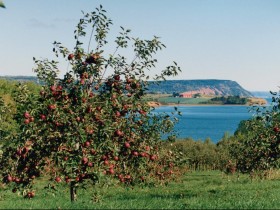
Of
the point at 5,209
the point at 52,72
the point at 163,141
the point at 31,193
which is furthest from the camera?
the point at 163,141

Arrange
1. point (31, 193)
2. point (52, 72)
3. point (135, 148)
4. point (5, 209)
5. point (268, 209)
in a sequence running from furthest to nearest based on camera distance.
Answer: point (52, 72) < point (135, 148) < point (31, 193) < point (268, 209) < point (5, 209)

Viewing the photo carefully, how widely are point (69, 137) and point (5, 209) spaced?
257 cm

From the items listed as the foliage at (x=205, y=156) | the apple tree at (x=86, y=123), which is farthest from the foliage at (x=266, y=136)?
the foliage at (x=205, y=156)

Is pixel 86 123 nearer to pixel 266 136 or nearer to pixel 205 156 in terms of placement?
pixel 266 136

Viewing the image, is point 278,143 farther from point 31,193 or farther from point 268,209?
point 31,193

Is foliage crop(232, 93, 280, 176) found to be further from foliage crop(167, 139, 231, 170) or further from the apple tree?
foliage crop(167, 139, 231, 170)

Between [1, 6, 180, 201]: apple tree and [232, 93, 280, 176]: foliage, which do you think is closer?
[1, 6, 180, 201]: apple tree

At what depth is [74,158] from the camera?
12.7 metres

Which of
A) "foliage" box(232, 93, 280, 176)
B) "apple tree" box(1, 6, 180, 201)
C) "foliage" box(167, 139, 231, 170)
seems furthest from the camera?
"foliage" box(167, 139, 231, 170)

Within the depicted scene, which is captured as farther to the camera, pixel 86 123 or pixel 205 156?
pixel 205 156

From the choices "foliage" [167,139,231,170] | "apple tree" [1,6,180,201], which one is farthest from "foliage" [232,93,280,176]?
"foliage" [167,139,231,170]

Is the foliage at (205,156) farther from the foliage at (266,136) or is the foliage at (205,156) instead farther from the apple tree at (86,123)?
the apple tree at (86,123)

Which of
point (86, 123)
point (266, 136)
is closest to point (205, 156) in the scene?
point (266, 136)

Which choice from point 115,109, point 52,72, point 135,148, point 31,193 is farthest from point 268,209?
point 52,72
